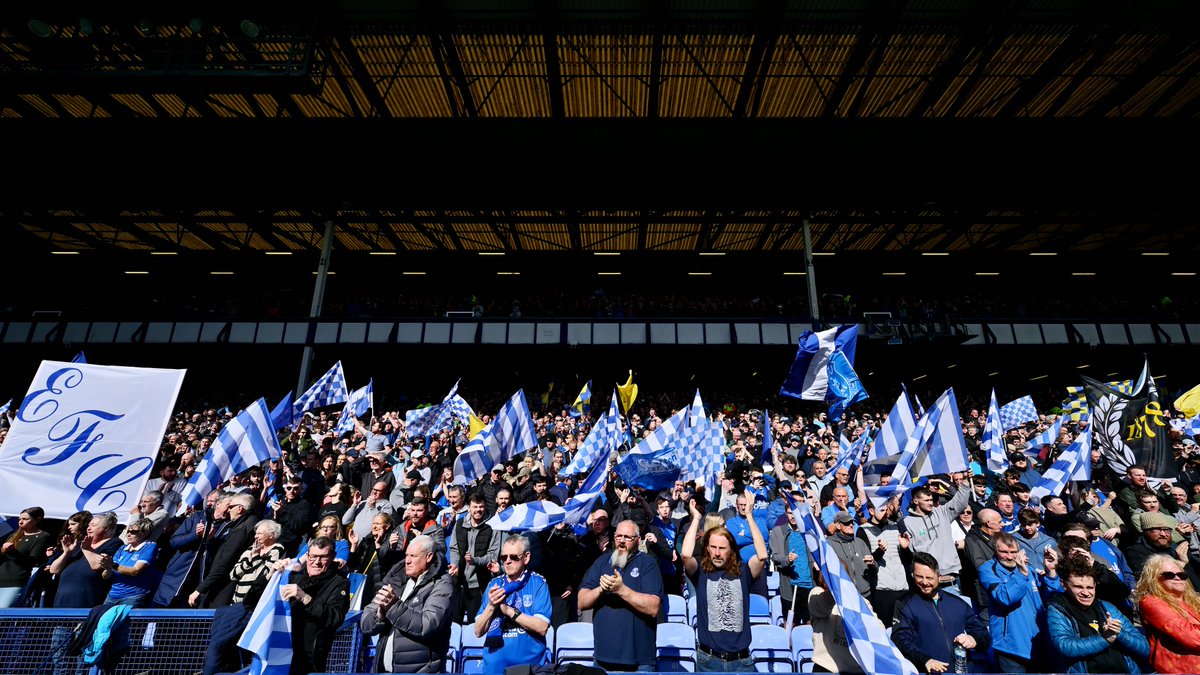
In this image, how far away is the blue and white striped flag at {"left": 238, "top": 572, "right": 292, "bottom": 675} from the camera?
383cm

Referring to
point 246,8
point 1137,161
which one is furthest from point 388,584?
point 1137,161

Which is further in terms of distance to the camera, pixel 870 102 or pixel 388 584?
pixel 870 102

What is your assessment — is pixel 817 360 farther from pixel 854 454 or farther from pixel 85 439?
pixel 85 439

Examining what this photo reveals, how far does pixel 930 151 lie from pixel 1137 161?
27.8ft

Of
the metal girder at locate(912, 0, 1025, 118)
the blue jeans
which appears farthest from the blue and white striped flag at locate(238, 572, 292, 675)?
the metal girder at locate(912, 0, 1025, 118)

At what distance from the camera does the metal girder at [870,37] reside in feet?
50.5

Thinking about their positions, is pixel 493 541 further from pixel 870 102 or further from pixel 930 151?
pixel 930 151

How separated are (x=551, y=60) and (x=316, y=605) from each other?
17.5 metres

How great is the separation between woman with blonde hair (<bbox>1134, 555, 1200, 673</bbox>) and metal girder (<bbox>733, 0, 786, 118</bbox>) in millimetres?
16029

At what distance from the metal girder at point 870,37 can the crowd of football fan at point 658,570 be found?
44.8 ft

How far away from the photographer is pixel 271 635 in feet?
12.8

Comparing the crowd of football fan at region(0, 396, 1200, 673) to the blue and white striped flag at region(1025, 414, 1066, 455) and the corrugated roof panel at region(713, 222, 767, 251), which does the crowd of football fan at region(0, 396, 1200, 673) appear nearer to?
the blue and white striped flag at region(1025, 414, 1066, 455)

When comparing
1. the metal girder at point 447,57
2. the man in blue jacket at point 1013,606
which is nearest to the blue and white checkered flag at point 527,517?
the man in blue jacket at point 1013,606

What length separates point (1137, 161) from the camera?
2172 cm
